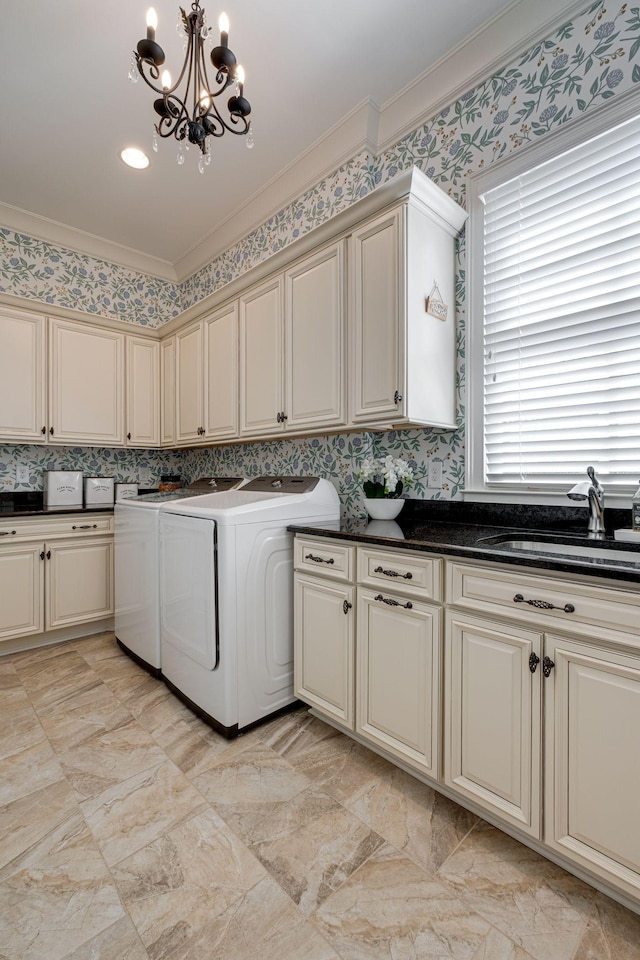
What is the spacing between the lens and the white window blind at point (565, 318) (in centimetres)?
167

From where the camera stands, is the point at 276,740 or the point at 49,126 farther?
the point at 49,126

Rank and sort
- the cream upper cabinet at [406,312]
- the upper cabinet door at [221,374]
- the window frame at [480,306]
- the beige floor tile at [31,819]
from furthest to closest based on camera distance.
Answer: the upper cabinet door at [221,374] → the cream upper cabinet at [406,312] → the window frame at [480,306] → the beige floor tile at [31,819]

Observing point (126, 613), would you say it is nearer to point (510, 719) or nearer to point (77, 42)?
point (510, 719)

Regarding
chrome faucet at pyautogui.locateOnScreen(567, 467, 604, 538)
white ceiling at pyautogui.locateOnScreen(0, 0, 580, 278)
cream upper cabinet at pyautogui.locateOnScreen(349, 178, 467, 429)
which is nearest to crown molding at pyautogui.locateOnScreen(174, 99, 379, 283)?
white ceiling at pyautogui.locateOnScreen(0, 0, 580, 278)

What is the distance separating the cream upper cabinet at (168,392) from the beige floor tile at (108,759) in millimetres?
2188

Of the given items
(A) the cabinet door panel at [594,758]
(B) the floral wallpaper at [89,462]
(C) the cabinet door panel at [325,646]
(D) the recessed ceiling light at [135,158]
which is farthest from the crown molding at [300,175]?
(A) the cabinet door panel at [594,758]

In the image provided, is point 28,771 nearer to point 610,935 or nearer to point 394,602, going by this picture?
point 394,602

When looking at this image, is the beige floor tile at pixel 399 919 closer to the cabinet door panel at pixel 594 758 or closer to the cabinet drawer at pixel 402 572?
the cabinet door panel at pixel 594 758

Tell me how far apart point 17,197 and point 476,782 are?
421 cm

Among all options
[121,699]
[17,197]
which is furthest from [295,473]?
[17,197]

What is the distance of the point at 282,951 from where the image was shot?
3.63 ft

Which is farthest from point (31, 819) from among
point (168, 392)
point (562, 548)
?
point (168, 392)

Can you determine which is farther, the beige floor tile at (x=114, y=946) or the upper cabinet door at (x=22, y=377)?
the upper cabinet door at (x=22, y=377)

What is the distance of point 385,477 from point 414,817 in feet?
4.32
